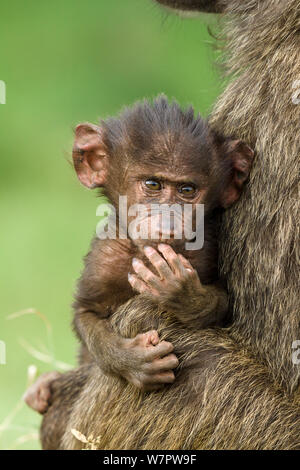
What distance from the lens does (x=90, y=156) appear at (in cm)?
377

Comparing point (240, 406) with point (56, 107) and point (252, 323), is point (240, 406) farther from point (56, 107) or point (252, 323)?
point (56, 107)

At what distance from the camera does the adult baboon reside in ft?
11.3

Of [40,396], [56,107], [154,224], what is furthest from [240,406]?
[56,107]

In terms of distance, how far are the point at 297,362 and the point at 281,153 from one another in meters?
0.65

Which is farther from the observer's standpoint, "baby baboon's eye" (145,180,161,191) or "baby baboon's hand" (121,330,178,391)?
"baby baboon's eye" (145,180,161,191)

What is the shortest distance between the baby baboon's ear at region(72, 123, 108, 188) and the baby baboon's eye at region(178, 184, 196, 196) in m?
0.31

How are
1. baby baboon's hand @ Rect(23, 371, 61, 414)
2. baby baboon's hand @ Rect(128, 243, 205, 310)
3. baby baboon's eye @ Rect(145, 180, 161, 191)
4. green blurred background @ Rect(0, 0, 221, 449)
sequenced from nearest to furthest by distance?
baby baboon's hand @ Rect(128, 243, 205, 310)
baby baboon's eye @ Rect(145, 180, 161, 191)
baby baboon's hand @ Rect(23, 371, 61, 414)
green blurred background @ Rect(0, 0, 221, 449)

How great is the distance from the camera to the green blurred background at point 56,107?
741 cm

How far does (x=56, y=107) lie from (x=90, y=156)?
609 cm

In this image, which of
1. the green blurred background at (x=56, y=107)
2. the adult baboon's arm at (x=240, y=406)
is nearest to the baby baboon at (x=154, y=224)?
the adult baboon's arm at (x=240, y=406)

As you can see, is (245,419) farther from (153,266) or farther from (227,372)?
(153,266)

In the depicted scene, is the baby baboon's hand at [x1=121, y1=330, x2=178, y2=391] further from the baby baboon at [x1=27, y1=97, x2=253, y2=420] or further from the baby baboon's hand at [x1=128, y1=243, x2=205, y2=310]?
the baby baboon's hand at [x1=128, y1=243, x2=205, y2=310]

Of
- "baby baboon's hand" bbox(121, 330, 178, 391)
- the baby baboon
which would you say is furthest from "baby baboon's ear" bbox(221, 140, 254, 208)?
"baby baboon's hand" bbox(121, 330, 178, 391)

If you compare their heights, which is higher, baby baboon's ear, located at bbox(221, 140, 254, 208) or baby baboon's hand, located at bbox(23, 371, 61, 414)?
baby baboon's ear, located at bbox(221, 140, 254, 208)
